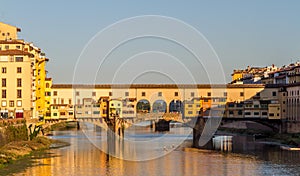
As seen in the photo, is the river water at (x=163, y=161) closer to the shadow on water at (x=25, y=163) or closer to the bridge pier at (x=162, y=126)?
the shadow on water at (x=25, y=163)

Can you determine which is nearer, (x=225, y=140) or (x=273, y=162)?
(x=273, y=162)

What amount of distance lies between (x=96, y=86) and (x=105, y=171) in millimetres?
27023

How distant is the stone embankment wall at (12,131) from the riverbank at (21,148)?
0.33m

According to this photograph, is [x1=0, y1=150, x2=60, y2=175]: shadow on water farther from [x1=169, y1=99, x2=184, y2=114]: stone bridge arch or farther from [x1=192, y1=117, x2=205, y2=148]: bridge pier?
[x1=169, y1=99, x2=184, y2=114]: stone bridge arch

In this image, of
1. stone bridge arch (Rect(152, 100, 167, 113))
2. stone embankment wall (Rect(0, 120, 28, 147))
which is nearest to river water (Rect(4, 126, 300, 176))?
stone embankment wall (Rect(0, 120, 28, 147))

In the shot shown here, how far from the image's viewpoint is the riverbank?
30.6 meters

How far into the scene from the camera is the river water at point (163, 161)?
29.0m

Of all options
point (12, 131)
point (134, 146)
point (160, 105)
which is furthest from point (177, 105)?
point (12, 131)

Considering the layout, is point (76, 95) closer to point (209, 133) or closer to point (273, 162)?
point (209, 133)

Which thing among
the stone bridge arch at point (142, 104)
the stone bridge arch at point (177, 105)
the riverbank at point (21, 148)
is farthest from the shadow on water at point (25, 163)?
the stone bridge arch at point (177, 105)

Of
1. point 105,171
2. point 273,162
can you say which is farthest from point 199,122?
point 105,171

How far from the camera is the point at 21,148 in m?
35.1

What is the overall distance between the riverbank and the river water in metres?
0.83

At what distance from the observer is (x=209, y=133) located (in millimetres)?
53469
